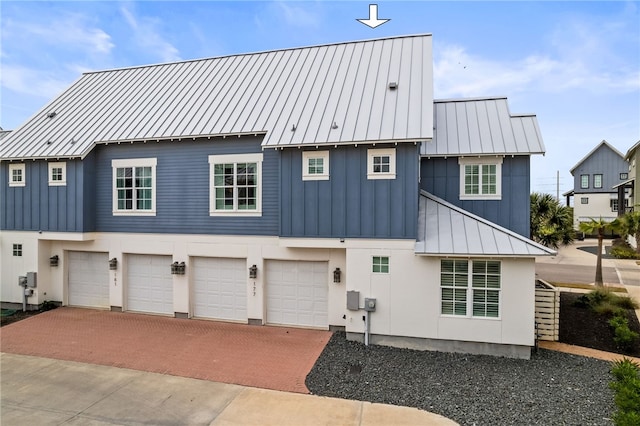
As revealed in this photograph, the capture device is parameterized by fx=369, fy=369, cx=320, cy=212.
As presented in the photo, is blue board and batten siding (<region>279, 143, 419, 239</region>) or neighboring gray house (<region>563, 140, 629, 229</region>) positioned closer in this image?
blue board and batten siding (<region>279, 143, 419, 239</region>)

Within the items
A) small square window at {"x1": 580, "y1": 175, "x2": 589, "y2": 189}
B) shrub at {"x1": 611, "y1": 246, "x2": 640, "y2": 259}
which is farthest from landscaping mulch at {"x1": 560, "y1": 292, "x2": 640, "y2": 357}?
small square window at {"x1": 580, "y1": 175, "x2": 589, "y2": 189}

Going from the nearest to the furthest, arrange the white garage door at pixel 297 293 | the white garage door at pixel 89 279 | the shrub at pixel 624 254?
the white garage door at pixel 297 293
the white garage door at pixel 89 279
the shrub at pixel 624 254

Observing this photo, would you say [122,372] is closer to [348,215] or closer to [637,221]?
[348,215]

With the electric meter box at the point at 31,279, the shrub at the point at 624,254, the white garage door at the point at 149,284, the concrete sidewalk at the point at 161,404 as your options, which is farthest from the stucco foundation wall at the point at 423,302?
the shrub at the point at 624,254

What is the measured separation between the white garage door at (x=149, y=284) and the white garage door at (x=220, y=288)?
1084 mm

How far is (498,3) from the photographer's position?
1077 centimetres

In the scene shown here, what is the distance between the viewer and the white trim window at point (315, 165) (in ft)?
35.2

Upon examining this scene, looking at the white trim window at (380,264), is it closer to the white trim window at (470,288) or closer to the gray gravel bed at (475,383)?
the white trim window at (470,288)

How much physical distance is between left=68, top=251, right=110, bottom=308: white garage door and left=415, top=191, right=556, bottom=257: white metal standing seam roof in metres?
11.4

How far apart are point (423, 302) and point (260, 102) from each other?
8.48 meters

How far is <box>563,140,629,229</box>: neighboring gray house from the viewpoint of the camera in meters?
43.3

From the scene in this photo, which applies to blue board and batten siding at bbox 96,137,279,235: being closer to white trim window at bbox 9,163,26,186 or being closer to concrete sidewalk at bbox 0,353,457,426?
white trim window at bbox 9,163,26,186

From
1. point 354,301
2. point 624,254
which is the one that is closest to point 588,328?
point 354,301

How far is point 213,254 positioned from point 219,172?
2737mm
